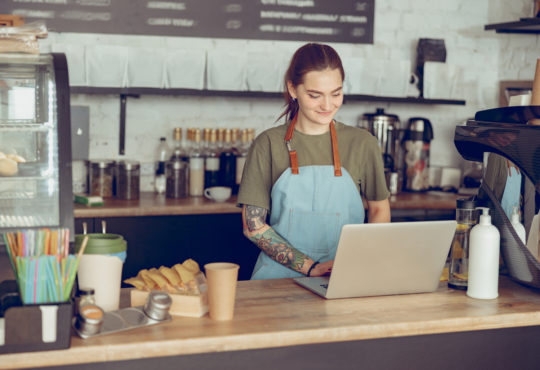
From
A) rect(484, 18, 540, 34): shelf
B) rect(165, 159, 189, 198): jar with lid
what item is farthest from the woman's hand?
rect(484, 18, 540, 34): shelf

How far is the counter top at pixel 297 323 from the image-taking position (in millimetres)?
1379

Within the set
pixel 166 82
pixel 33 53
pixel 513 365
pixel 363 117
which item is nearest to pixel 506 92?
pixel 363 117

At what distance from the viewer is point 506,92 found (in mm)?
4281

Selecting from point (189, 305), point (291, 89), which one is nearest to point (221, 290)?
point (189, 305)

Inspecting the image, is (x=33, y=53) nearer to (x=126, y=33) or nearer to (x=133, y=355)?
(x=133, y=355)

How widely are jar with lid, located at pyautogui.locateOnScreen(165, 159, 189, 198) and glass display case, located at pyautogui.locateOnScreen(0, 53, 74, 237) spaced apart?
132 cm

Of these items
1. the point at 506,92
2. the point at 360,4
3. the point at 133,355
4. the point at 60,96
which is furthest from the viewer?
the point at 506,92

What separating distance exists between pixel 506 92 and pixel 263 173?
8.51 ft

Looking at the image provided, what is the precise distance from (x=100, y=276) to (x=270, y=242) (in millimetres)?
736

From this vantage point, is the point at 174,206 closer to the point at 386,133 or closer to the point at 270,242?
the point at 270,242

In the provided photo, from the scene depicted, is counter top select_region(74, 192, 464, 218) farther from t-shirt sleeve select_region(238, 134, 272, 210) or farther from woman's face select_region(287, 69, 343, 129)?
woman's face select_region(287, 69, 343, 129)

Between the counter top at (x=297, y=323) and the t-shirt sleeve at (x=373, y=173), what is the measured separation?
0.50m

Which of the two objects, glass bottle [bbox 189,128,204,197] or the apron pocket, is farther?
glass bottle [bbox 189,128,204,197]

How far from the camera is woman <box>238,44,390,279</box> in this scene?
7.34 feet
